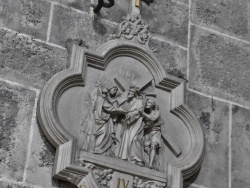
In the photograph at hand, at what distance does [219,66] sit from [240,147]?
2.89ft

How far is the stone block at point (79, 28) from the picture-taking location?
257 inches

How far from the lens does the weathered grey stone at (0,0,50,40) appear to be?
6.35 metres

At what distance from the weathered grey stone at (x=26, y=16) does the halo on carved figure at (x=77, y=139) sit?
37cm

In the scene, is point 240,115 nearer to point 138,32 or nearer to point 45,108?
point 138,32

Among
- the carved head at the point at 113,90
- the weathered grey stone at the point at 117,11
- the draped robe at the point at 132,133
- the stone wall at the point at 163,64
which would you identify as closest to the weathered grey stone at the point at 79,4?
the stone wall at the point at 163,64

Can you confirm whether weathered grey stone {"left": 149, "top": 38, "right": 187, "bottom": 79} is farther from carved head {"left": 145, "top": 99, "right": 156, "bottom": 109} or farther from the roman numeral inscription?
the roman numeral inscription

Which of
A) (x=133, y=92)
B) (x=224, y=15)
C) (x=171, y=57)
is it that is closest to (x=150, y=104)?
(x=133, y=92)

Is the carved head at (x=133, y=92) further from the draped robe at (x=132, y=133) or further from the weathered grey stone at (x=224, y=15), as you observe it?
the weathered grey stone at (x=224, y=15)

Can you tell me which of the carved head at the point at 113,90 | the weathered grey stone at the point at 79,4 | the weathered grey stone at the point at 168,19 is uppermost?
the weathered grey stone at the point at 168,19

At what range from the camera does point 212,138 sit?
6.96m

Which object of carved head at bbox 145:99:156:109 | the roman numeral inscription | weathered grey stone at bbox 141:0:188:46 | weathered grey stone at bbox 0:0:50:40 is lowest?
the roman numeral inscription

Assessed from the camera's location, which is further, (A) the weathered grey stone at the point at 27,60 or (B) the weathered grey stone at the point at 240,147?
(B) the weathered grey stone at the point at 240,147

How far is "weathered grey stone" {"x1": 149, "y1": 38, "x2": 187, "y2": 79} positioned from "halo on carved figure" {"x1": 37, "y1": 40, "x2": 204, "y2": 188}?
143 millimetres

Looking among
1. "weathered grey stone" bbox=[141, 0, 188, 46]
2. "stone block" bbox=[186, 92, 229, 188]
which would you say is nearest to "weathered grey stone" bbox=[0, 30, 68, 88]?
"weathered grey stone" bbox=[141, 0, 188, 46]
